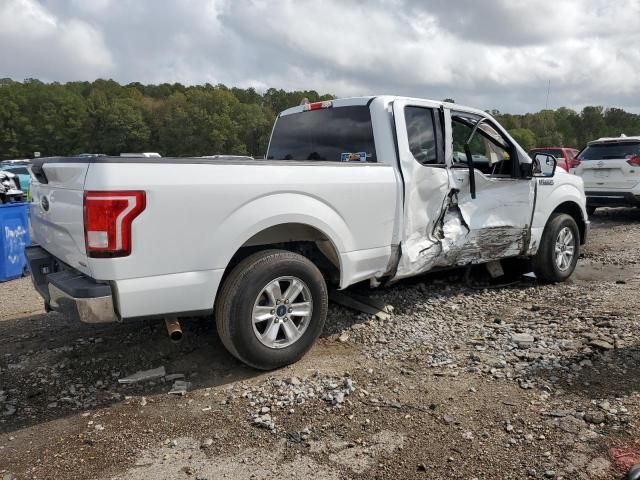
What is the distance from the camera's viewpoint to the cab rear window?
14.8 ft

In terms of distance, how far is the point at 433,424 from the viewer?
10.0ft

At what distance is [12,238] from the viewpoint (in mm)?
6922

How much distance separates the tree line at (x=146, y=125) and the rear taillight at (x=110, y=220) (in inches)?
2775

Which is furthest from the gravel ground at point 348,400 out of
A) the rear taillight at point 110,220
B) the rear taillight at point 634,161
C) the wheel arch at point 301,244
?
the rear taillight at point 634,161

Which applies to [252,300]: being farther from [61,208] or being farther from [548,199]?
[548,199]

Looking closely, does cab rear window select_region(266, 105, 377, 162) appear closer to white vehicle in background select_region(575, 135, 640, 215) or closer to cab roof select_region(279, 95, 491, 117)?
cab roof select_region(279, 95, 491, 117)

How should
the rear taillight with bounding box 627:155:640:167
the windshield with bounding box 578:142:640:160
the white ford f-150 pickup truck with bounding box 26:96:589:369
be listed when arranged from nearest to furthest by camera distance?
1. the white ford f-150 pickup truck with bounding box 26:96:589:369
2. the rear taillight with bounding box 627:155:640:167
3. the windshield with bounding box 578:142:640:160

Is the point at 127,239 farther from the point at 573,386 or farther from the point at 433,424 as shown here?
the point at 573,386

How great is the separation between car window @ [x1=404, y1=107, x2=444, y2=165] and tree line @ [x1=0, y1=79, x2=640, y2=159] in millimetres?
68874

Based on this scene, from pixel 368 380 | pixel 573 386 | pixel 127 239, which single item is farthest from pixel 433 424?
pixel 127 239

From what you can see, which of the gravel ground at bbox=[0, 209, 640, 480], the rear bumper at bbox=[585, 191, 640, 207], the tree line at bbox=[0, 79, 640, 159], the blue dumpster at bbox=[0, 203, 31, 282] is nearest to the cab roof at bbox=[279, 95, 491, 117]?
the gravel ground at bbox=[0, 209, 640, 480]

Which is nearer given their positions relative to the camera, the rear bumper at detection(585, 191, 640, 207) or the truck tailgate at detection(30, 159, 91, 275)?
the truck tailgate at detection(30, 159, 91, 275)

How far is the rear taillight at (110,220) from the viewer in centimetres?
291

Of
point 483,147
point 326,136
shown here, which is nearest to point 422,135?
point 326,136
